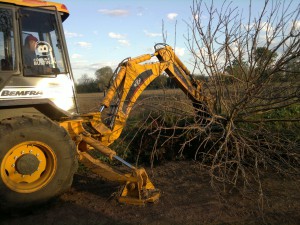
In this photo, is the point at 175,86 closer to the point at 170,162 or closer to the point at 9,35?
the point at 170,162

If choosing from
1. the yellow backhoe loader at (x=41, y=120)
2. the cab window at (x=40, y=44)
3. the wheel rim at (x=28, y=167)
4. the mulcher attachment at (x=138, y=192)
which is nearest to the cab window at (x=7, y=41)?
the yellow backhoe loader at (x=41, y=120)

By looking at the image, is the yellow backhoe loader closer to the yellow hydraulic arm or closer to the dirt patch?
the yellow hydraulic arm

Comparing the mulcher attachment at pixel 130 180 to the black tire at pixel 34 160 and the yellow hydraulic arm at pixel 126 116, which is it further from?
the black tire at pixel 34 160

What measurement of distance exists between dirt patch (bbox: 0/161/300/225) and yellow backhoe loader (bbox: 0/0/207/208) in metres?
0.21

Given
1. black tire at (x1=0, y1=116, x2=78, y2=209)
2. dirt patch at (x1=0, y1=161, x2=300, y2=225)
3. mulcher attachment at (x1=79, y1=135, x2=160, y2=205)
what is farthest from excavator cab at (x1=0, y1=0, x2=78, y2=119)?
dirt patch at (x1=0, y1=161, x2=300, y2=225)

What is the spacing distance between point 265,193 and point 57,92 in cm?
333

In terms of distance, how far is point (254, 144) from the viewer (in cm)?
578

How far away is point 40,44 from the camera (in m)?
4.81

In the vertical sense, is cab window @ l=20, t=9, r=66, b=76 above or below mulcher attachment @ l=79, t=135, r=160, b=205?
above

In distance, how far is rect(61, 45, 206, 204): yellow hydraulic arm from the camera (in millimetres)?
4801

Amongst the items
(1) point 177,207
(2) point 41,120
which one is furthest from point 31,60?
(1) point 177,207

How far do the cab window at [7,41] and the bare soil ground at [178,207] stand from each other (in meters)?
1.89

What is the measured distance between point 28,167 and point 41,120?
611 mm

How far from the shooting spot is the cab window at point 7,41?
450 cm
